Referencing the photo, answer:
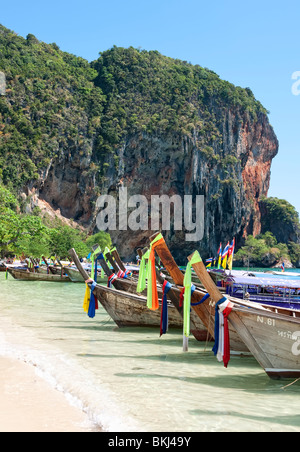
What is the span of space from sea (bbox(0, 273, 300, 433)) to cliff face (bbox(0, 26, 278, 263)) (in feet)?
221

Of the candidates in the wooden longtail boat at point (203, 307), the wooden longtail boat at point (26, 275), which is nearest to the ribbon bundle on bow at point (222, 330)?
the wooden longtail boat at point (203, 307)

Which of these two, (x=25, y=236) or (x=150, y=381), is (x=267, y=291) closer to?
(x=150, y=381)

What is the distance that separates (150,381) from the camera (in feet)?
27.8

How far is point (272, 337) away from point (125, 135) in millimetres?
91812

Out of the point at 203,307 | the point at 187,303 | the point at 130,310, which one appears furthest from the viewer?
the point at 130,310

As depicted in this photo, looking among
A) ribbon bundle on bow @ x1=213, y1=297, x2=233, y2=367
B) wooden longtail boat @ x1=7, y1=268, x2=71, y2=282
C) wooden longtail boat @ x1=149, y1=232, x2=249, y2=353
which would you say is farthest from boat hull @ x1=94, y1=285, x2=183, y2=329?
wooden longtail boat @ x1=7, y1=268, x2=71, y2=282

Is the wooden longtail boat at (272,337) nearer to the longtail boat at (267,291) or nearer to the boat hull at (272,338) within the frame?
the boat hull at (272,338)

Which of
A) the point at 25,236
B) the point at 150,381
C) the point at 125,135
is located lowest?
the point at 150,381

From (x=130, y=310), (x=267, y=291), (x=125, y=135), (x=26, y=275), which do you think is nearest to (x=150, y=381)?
(x=130, y=310)

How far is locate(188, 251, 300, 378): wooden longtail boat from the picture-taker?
26.9 ft

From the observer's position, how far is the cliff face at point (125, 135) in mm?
84875

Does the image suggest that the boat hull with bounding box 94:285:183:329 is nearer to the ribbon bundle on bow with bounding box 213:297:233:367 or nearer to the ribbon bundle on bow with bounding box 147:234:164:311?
the ribbon bundle on bow with bounding box 147:234:164:311

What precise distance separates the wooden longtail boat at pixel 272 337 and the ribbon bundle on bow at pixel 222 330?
5.5 inches
